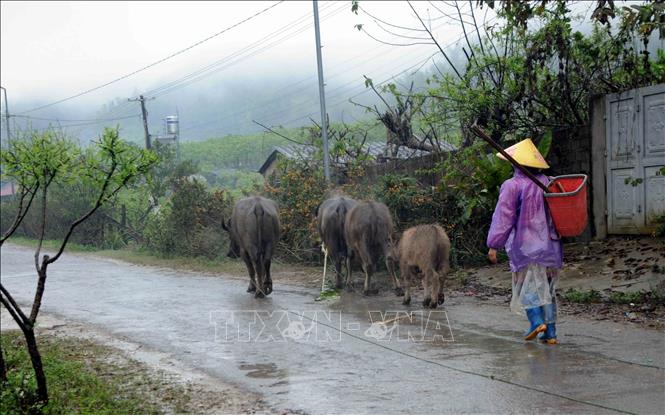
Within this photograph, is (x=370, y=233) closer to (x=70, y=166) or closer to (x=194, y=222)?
(x=70, y=166)

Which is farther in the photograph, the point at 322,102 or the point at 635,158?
the point at 322,102

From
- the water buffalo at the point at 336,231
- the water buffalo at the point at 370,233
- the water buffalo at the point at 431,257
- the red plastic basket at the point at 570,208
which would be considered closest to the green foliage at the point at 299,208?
the water buffalo at the point at 336,231

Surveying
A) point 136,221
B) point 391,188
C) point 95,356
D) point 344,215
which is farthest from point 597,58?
point 136,221

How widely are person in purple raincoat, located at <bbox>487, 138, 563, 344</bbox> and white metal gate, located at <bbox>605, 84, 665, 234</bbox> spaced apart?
494 cm

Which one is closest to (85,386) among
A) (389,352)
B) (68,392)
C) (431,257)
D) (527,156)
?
(68,392)

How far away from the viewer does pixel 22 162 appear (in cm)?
686

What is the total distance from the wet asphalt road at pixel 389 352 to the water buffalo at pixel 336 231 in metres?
0.86

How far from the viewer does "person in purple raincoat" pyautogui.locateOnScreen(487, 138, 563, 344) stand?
25.7 feet

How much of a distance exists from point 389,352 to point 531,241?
178 centimetres

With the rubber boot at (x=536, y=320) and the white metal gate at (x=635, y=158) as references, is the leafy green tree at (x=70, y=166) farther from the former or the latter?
the white metal gate at (x=635, y=158)

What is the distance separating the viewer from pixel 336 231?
13164mm

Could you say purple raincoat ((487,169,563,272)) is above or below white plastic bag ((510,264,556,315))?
above

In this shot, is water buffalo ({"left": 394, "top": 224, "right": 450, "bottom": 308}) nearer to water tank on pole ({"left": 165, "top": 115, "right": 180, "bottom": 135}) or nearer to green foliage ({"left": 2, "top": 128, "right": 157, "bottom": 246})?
green foliage ({"left": 2, "top": 128, "right": 157, "bottom": 246})

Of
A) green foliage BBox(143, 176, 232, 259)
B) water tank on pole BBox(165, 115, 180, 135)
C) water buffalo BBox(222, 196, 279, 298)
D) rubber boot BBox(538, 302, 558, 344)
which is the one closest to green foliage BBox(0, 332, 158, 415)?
rubber boot BBox(538, 302, 558, 344)
